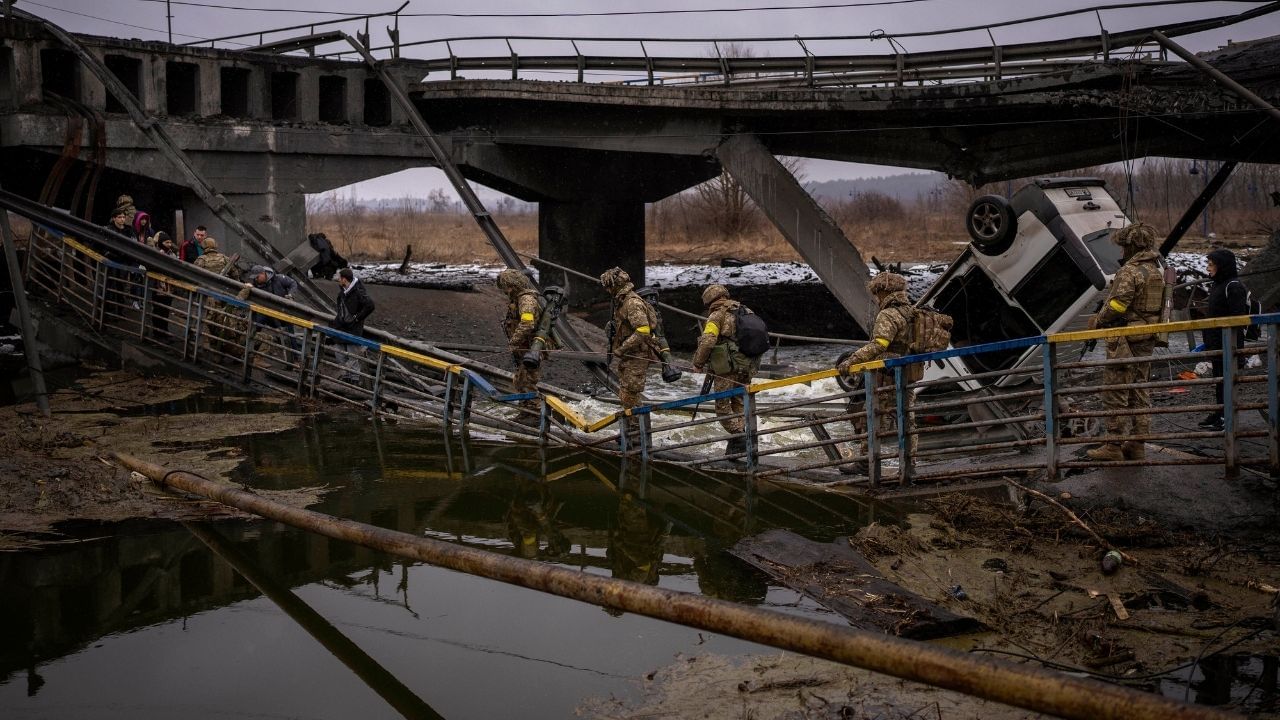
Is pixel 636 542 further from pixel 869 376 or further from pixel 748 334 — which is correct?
pixel 748 334

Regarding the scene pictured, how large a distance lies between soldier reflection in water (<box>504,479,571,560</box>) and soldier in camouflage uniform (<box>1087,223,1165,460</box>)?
4309 millimetres

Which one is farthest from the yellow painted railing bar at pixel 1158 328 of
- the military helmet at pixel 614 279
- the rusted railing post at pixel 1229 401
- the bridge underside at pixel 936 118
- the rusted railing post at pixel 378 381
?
the bridge underside at pixel 936 118

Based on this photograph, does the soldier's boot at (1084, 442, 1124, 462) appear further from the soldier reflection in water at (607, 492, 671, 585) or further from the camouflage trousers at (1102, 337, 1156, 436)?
the soldier reflection in water at (607, 492, 671, 585)

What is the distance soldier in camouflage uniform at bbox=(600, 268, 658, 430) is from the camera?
1154cm

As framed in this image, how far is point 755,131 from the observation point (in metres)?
23.1

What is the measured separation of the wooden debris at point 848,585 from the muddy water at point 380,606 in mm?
216

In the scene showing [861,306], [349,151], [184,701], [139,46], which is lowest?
[184,701]

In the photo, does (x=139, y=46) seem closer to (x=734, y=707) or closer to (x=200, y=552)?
(x=200, y=552)

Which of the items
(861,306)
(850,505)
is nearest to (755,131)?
(861,306)

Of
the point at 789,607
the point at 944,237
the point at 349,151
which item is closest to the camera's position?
the point at 789,607

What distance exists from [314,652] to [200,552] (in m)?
2.09

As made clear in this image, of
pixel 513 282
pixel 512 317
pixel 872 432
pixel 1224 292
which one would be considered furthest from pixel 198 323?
pixel 1224 292

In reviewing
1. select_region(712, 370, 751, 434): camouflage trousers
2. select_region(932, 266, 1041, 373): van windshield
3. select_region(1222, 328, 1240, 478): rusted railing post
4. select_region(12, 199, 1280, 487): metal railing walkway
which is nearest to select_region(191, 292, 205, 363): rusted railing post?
select_region(12, 199, 1280, 487): metal railing walkway

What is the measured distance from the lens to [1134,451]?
851cm
